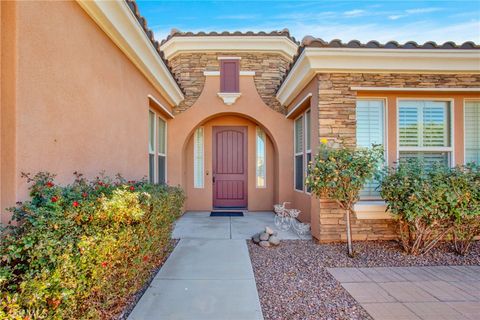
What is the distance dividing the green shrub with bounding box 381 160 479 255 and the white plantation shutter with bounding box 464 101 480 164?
126 cm

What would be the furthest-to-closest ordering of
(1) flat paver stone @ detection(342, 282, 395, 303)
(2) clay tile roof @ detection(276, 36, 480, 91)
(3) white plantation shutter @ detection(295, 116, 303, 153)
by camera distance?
1. (3) white plantation shutter @ detection(295, 116, 303, 153)
2. (2) clay tile roof @ detection(276, 36, 480, 91)
3. (1) flat paver stone @ detection(342, 282, 395, 303)

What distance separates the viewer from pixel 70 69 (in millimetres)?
2906

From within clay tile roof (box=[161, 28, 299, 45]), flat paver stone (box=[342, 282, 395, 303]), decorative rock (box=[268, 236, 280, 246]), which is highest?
clay tile roof (box=[161, 28, 299, 45])

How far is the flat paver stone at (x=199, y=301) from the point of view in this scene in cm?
266

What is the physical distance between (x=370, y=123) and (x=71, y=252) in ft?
17.8

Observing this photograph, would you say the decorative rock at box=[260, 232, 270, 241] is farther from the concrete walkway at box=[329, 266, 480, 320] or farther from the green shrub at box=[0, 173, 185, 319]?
the green shrub at box=[0, 173, 185, 319]

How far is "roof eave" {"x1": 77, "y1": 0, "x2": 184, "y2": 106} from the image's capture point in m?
3.28

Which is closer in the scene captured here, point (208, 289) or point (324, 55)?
point (208, 289)

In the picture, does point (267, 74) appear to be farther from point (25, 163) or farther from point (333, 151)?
point (25, 163)

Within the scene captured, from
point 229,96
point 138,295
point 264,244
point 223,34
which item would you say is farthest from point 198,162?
point 138,295

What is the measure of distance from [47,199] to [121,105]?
240cm

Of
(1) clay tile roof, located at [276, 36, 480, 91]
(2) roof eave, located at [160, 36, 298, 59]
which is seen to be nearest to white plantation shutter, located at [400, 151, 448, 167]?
(1) clay tile roof, located at [276, 36, 480, 91]

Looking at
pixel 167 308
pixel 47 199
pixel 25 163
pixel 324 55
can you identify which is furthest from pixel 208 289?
pixel 324 55

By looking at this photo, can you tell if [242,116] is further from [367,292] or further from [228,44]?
[367,292]
